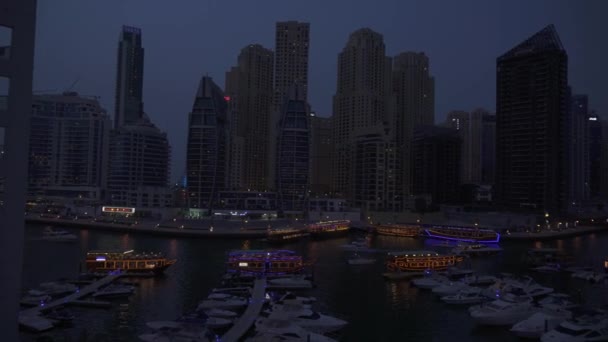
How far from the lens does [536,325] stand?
75.5ft

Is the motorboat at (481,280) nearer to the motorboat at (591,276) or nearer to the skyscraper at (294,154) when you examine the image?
the motorboat at (591,276)

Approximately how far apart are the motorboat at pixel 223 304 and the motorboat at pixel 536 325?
12857 millimetres

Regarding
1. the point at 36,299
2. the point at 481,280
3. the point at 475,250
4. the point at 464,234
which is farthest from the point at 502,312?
the point at 464,234

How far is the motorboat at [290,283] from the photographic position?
32.9m

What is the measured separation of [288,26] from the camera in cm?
13638

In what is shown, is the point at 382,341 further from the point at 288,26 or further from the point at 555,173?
the point at 288,26

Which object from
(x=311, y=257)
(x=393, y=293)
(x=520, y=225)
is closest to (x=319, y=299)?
(x=393, y=293)

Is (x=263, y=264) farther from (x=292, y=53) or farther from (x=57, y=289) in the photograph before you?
(x=292, y=53)

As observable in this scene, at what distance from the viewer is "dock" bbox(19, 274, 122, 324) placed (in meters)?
24.1

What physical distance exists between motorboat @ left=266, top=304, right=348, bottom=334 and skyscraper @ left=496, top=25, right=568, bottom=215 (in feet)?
245

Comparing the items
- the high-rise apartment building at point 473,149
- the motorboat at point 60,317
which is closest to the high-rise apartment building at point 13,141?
the motorboat at point 60,317

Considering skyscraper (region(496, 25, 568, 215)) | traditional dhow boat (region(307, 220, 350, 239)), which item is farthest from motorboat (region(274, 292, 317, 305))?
skyscraper (region(496, 25, 568, 215))

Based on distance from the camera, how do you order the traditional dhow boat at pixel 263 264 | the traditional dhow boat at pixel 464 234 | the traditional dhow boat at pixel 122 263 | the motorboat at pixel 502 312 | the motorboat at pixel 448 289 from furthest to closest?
the traditional dhow boat at pixel 464 234 < the traditional dhow boat at pixel 122 263 < the traditional dhow boat at pixel 263 264 < the motorboat at pixel 448 289 < the motorboat at pixel 502 312

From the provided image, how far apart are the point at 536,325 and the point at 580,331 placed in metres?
2.44
